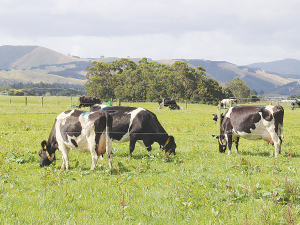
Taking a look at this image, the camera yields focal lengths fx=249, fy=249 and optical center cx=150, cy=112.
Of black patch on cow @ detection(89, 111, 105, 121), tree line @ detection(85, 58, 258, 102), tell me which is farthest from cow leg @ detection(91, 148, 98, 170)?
tree line @ detection(85, 58, 258, 102)

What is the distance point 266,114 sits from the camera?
10.1 m

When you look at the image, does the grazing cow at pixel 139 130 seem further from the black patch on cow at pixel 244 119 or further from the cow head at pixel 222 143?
the black patch on cow at pixel 244 119

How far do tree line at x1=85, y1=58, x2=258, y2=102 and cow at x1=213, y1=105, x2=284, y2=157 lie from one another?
6774cm

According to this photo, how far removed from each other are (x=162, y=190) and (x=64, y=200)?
2187 mm

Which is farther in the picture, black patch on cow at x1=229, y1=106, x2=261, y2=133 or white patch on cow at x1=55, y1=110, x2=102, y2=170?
black patch on cow at x1=229, y1=106, x2=261, y2=133

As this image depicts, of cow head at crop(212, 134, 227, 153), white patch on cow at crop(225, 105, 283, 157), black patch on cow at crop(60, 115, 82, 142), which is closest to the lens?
black patch on cow at crop(60, 115, 82, 142)

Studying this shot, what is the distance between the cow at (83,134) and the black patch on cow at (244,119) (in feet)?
18.3

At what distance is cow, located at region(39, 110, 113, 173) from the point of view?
770cm

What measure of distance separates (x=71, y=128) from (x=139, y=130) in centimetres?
263

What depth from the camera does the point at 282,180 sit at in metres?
6.38

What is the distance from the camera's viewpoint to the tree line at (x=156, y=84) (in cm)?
8031

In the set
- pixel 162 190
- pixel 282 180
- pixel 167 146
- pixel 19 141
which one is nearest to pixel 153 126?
pixel 167 146

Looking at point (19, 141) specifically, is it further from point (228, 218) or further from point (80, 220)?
point (228, 218)

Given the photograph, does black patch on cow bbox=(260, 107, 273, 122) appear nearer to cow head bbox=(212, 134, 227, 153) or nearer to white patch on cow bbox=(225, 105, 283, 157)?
white patch on cow bbox=(225, 105, 283, 157)
